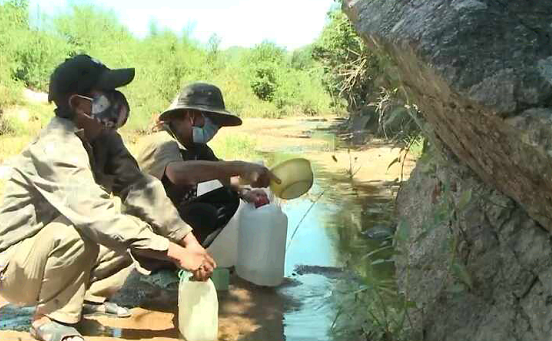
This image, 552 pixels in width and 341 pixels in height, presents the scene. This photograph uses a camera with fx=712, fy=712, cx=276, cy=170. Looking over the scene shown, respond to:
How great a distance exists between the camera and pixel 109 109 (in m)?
3.11

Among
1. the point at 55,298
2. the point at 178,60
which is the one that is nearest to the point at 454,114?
the point at 55,298

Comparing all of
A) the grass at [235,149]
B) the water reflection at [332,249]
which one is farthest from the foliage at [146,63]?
the water reflection at [332,249]

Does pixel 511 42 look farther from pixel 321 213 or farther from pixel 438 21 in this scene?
pixel 321 213

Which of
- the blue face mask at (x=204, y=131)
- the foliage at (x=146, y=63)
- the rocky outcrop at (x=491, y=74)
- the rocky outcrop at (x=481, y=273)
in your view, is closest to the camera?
the rocky outcrop at (x=491, y=74)

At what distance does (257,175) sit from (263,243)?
42 cm

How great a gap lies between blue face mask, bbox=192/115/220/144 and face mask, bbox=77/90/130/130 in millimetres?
799

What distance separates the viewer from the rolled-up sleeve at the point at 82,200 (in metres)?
2.85

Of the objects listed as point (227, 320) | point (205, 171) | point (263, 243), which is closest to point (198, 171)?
point (205, 171)

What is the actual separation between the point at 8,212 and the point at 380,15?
1.73 metres

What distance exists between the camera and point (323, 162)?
1161cm

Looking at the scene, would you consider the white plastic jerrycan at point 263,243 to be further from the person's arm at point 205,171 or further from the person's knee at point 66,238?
the person's knee at point 66,238

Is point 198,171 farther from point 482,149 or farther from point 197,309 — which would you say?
point 482,149

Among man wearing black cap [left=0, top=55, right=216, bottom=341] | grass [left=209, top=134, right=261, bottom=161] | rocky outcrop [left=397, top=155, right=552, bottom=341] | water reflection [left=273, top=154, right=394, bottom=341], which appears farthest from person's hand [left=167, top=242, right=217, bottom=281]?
grass [left=209, top=134, right=261, bottom=161]

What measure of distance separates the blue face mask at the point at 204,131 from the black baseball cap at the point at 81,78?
863 mm
